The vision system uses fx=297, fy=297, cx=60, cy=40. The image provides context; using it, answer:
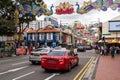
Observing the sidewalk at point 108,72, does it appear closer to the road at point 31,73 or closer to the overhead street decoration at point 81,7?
the road at point 31,73

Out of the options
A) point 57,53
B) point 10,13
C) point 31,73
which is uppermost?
point 10,13

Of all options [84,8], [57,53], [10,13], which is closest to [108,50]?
[10,13]

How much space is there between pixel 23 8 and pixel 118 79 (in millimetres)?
28052

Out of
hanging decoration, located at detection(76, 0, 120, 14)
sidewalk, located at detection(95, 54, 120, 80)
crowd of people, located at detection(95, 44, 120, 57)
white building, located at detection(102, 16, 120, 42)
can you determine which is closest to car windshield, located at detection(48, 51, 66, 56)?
sidewalk, located at detection(95, 54, 120, 80)

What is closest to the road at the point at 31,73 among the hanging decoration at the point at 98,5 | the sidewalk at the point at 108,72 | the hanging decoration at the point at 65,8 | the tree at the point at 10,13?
the sidewalk at the point at 108,72

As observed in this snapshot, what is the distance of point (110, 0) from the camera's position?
34125mm

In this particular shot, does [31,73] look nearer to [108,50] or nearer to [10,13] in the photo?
[10,13]

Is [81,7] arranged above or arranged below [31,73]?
above

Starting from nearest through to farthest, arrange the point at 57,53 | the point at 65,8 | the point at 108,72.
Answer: the point at 108,72, the point at 57,53, the point at 65,8

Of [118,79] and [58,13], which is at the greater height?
[58,13]

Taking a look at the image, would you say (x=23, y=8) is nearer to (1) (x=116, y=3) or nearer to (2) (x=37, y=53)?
(1) (x=116, y=3)

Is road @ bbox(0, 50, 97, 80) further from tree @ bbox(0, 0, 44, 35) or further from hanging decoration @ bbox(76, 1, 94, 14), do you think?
tree @ bbox(0, 0, 44, 35)

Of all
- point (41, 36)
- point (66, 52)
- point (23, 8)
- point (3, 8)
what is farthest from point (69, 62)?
point (41, 36)

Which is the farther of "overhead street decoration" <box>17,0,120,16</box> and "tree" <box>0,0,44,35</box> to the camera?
"tree" <box>0,0,44,35</box>
